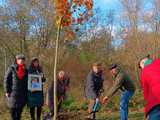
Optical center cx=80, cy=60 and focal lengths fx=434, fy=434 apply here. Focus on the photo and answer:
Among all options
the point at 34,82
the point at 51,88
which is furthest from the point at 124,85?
the point at 51,88

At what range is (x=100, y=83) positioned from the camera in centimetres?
1230

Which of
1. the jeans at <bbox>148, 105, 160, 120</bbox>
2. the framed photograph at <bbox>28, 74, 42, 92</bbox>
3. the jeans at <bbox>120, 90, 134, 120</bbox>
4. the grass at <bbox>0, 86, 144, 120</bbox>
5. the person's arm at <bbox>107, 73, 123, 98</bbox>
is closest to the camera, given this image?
the jeans at <bbox>148, 105, 160, 120</bbox>

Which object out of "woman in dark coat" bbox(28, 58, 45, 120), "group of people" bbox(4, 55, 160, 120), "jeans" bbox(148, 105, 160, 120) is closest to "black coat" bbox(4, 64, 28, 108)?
"group of people" bbox(4, 55, 160, 120)

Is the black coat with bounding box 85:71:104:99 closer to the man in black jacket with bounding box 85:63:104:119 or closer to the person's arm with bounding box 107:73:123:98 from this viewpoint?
the man in black jacket with bounding box 85:63:104:119

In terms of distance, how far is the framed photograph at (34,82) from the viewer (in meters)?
10.7

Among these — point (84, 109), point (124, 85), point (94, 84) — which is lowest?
point (84, 109)

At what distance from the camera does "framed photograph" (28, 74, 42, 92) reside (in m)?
10.7

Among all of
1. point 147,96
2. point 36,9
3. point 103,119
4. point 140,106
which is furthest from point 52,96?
point 36,9

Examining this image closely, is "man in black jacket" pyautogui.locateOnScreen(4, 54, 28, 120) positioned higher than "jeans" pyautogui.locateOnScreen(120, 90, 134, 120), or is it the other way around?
"man in black jacket" pyautogui.locateOnScreen(4, 54, 28, 120)

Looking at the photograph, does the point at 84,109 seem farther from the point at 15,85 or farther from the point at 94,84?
the point at 15,85

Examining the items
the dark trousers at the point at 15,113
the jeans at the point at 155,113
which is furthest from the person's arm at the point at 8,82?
the jeans at the point at 155,113

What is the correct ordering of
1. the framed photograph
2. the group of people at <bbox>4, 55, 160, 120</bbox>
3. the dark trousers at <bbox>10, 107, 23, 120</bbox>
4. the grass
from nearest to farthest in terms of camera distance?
1. the group of people at <bbox>4, 55, 160, 120</bbox>
2. the dark trousers at <bbox>10, 107, 23, 120</bbox>
3. the framed photograph
4. the grass

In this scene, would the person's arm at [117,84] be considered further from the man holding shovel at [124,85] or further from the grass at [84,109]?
the grass at [84,109]

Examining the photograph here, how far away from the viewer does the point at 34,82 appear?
10836 mm
